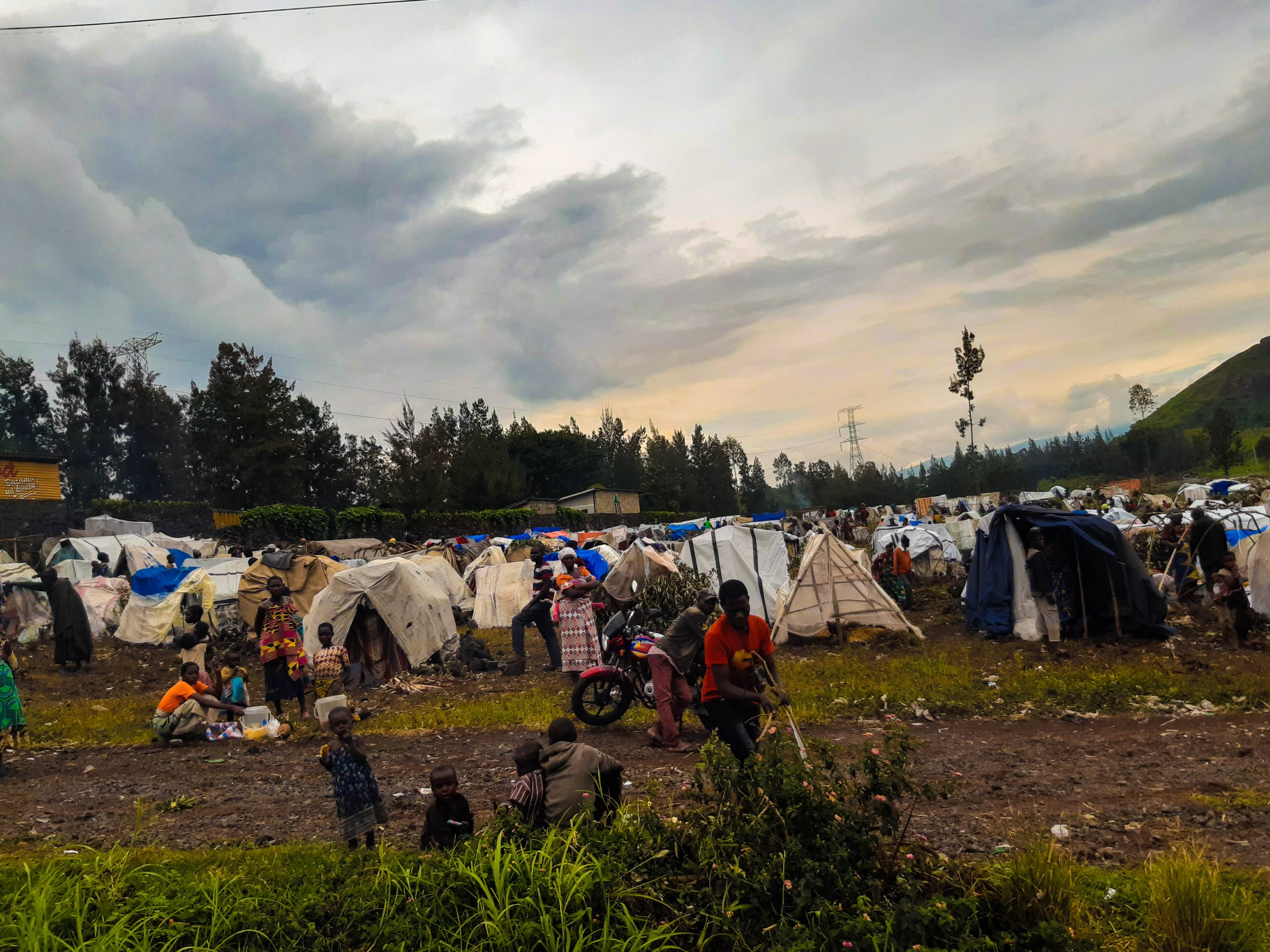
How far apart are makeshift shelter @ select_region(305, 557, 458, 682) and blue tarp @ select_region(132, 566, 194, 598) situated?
684cm

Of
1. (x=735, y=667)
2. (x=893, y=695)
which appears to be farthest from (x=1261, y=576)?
(x=735, y=667)

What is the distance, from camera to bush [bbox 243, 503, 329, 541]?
2667 centimetres

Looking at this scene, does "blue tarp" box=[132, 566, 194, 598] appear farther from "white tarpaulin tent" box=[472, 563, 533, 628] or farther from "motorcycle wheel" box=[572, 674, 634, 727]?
"motorcycle wheel" box=[572, 674, 634, 727]

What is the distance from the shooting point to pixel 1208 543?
1123 cm

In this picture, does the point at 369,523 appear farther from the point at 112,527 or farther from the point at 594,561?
the point at 594,561

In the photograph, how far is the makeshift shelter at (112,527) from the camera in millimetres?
23953

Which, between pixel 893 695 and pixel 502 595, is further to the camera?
pixel 502 595

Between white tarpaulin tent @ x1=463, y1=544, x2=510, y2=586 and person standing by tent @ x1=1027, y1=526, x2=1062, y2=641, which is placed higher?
white tarpaulin tent @ x1=463, y1=544, x2=510, y2=586

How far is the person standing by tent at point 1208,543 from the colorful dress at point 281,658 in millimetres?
12053

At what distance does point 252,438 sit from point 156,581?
2696 centimetres

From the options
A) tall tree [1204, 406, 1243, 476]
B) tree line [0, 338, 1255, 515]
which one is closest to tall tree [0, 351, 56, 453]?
tree line [0, 338, 1255, 515]

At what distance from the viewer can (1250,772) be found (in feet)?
17.6

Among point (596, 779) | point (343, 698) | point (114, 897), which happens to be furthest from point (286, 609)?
point (596, 779)

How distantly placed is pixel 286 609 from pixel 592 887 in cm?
758
